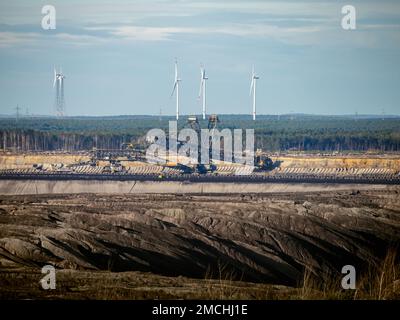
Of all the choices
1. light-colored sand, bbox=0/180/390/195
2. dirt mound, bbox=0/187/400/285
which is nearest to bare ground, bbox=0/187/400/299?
dirt mound, bbox=0/187/400/285

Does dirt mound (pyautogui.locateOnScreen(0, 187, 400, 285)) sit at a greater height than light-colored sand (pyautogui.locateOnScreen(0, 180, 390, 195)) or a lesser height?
greater

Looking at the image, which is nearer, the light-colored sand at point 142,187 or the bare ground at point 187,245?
the bare ground at point 187,245

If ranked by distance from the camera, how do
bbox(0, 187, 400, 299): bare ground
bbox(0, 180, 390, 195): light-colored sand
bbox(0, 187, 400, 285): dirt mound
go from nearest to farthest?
bbox(0, 187, 400, 299): bare ground
bbox(0, 187, 400, 285): dirt mound
bbox(0, 180, 390, 195): light-colored sand

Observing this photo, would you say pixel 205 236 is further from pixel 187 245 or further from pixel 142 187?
pixel 142 187

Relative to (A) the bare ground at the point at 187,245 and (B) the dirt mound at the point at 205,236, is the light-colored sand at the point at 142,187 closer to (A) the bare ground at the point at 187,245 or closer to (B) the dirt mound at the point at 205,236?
(B) the dirt mound at the point at 205,236

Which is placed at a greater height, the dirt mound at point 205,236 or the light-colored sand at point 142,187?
the dirt mound at point 205,236

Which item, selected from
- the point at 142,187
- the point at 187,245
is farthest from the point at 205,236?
the point at 142,187

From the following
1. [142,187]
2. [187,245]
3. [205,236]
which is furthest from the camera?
[142,187]

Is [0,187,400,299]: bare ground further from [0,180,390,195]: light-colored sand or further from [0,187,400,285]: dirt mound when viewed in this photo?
[0,180,390,195]: light-colored sand

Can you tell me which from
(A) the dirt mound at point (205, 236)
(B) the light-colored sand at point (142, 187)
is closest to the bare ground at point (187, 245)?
(A) the dirt mound at point (205, 236)

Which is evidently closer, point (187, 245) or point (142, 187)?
point (187, 245)

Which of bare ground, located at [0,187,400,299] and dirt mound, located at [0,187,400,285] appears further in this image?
dirt mound, located at [0,187,400,285]
